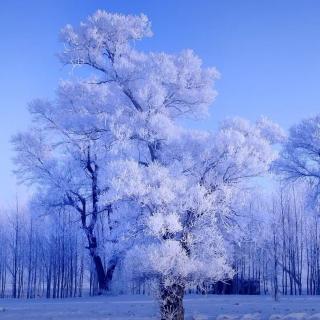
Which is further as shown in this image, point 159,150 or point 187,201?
point 159,150

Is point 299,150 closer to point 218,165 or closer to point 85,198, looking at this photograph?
point 85,198

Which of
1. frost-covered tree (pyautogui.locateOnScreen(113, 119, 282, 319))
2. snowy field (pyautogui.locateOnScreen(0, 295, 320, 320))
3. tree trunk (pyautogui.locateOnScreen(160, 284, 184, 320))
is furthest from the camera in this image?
snowy field (pyautogui.locateOnScreen(0, 295, 320, 320))

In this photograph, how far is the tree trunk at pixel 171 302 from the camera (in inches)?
548

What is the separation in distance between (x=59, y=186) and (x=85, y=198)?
1.55 meters

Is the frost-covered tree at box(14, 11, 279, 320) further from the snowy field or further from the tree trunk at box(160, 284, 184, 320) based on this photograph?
the snowy field

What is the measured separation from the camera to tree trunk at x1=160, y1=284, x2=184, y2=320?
45.6ft

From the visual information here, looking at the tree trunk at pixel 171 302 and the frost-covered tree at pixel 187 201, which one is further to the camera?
the tree trunk at pixel 171 302

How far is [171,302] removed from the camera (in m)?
14.1

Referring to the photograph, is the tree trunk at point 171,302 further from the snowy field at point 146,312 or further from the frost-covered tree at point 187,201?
the snowy field at point 146,312

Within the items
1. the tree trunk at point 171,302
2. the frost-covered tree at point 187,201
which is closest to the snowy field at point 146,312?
the tree trunk at point 171,302

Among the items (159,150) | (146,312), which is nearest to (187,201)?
(159,150)

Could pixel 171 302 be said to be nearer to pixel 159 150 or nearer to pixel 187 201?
pixel 187 201

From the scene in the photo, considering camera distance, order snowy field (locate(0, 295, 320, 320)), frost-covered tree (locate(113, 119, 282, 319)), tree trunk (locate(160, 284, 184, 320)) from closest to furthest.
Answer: frost-covered tree (locate(113, 119, 282, 319)), tree trunk (locate(160, 284, 184, 320)), snowy field (locate(0, 295, 320, 320))

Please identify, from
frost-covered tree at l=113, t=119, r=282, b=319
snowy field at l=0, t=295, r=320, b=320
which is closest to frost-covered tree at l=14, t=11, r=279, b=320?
frost-covered tree at l=113, t=119, r=282, b=319
